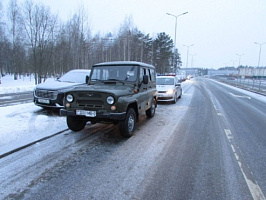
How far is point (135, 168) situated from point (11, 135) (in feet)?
12.0

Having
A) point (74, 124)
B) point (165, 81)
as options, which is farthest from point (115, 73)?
point (165, 81)

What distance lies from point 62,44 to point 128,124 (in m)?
36.3

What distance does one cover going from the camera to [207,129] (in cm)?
617

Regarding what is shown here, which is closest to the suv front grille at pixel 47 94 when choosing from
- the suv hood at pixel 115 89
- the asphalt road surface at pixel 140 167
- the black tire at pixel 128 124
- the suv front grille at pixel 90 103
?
the asphalt road surface at pixel 140 167

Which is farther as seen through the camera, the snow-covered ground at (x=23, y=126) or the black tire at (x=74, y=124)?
the black tire at (x=74, y=124)

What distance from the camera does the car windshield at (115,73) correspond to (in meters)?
5.73

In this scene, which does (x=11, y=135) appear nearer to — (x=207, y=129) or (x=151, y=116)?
(x=151, y=116)

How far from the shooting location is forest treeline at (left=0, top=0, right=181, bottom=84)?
2597cm

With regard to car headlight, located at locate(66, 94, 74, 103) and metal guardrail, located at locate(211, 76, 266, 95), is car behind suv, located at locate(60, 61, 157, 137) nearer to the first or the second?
car headlight, located at locate(66, 94, 74, 103)

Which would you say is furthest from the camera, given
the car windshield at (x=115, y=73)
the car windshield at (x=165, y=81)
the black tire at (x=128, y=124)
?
A: the car windshield at (x=165, y=81)

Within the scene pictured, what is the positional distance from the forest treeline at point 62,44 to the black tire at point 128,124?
80.2ft

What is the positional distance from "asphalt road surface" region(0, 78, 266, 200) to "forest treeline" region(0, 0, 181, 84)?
81.2ft

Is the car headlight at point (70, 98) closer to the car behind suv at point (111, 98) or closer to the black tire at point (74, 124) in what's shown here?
the car behind suv at point (111, 98)

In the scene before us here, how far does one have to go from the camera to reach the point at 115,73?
582 centimetres
